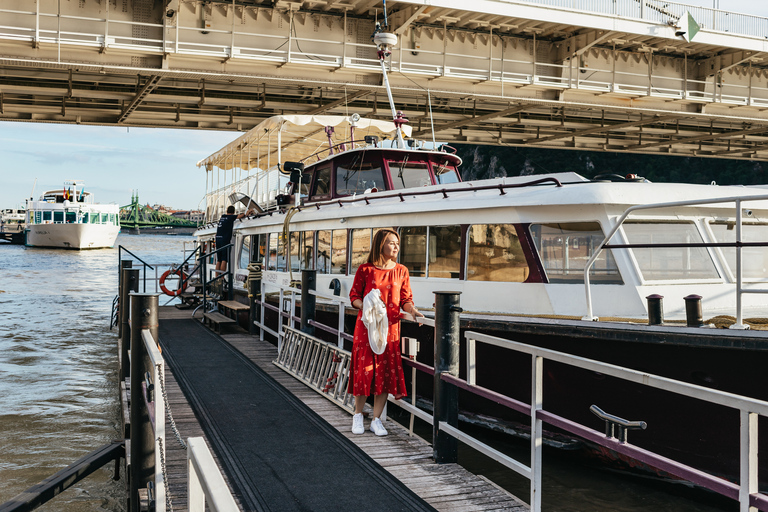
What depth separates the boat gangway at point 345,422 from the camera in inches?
142

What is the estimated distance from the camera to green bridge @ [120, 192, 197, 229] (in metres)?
144

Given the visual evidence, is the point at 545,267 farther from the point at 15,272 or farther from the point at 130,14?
the point at 15,272

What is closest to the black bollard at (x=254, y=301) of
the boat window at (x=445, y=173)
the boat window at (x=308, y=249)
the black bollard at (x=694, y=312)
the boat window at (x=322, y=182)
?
the boat window at (x=308, y=249)

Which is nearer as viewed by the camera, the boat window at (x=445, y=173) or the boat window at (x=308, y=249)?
the boat window at (x=445, y=173)

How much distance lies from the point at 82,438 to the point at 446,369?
6601mm

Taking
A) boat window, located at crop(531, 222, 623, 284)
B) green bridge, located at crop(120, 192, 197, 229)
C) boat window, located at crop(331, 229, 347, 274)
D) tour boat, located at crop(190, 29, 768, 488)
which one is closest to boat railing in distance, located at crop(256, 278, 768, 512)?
tour boat, located at crop(190, 29, 768, 488)

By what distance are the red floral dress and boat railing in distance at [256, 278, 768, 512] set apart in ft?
0.71

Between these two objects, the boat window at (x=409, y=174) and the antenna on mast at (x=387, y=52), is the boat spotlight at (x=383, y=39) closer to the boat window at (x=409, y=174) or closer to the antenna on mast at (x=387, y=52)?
the antenna on mast at (x=387, y=52)

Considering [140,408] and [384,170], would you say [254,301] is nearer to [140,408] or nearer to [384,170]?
[384,170]

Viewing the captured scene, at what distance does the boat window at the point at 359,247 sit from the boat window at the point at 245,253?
5669mm

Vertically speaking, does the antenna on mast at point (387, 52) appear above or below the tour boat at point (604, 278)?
above

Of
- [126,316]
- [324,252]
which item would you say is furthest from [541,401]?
[324,252]

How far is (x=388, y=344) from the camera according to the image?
618 cm

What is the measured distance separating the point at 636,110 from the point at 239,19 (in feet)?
54.0
